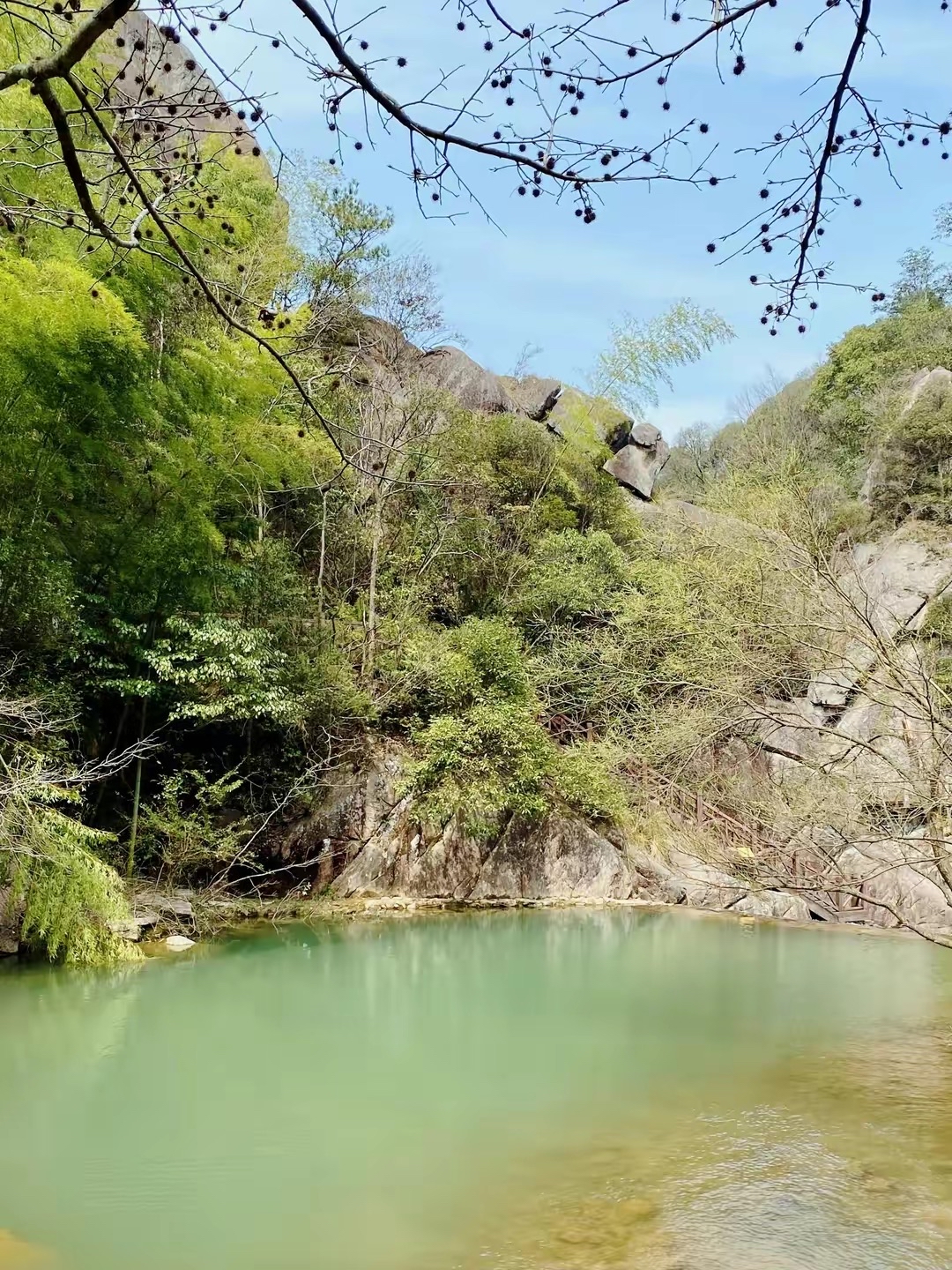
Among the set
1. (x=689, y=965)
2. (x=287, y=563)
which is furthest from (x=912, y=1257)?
(x=287, y=563)

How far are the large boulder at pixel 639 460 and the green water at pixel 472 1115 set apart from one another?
13068 mm

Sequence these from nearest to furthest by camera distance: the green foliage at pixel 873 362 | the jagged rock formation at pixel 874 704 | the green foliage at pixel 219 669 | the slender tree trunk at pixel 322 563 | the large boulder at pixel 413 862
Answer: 1. the jagged rock formation at pixel 874 704
2. the green foliage at pixel 219 669
3. the large boulder at pixel 413 862
4. the slender tree trunk at pixel 322 563
5. the green foliage at pixel 873 362

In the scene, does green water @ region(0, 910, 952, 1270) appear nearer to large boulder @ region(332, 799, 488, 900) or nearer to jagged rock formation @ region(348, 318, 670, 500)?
large boulder @ region(332, 799, 488, 900)

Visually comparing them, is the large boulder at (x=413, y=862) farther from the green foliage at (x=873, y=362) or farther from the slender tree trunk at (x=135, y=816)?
the green foliage at (x=873, y=362)

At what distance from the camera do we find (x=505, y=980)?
8141 millimetres

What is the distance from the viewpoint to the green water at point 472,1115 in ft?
12.0

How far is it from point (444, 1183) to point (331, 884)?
707cm

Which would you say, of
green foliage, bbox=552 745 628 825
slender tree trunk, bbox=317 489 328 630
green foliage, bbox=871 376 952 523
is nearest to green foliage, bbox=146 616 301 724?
slender tree trunk, bbox=317 489 328 630

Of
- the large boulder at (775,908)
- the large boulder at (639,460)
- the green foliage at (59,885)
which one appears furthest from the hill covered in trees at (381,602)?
the large boulder at (639,460)

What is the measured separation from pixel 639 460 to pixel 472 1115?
17.0 meters

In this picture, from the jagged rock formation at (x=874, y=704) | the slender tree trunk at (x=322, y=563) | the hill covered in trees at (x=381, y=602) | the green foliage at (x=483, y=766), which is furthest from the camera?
the slender tree trunk at (x=322, y=563)

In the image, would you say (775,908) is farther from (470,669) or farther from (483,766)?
(470,669)

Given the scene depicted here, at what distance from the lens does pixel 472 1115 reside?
4.99 m

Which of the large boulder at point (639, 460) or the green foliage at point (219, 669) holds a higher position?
the large boulder at point (639, 460)
